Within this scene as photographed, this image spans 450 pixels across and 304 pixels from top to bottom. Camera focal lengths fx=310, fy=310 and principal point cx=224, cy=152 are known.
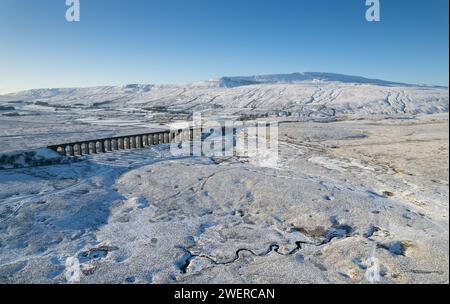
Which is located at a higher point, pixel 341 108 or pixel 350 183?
pixel 341 108

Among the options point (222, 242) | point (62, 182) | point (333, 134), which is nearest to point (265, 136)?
point (333, 134)

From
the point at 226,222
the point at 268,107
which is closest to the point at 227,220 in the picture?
the point at 226,222

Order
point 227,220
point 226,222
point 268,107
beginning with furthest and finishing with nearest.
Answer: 1. point 268,107
2. point 227,220
3. point 226,222

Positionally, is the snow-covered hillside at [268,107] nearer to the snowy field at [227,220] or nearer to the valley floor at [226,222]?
the snowy field at [227,220]

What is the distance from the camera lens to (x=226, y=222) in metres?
7.62

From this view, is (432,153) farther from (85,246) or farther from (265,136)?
(85,246)

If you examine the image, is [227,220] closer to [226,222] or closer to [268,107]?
[226,222]

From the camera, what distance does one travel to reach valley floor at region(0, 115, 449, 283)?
5492 millimetres

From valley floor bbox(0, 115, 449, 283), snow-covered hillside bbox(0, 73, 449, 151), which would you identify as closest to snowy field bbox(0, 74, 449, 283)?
valley floor bbox(0, 115, 449, 283)

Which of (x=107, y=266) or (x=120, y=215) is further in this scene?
(x=120, y=215)

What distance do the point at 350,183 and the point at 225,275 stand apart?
6654 millimetres

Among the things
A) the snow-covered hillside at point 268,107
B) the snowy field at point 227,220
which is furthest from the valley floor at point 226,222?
the snow-covered hillside at point 268,107

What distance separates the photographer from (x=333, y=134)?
22.7 m

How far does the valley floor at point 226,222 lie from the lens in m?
5.49
